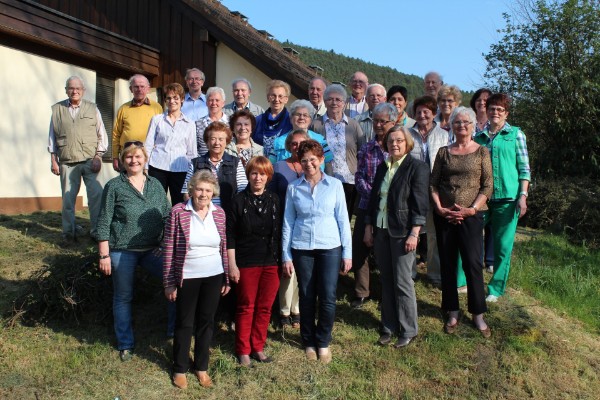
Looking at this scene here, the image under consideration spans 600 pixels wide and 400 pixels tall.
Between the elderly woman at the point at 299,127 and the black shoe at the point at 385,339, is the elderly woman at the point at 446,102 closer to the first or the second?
the elderly woman at the point at 299,127

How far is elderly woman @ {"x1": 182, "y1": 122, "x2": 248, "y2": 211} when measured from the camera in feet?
14.9

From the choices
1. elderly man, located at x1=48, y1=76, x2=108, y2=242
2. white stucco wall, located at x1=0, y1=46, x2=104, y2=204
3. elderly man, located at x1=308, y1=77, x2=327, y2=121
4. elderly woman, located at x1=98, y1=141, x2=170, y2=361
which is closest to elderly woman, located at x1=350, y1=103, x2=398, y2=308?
elderly man, located at x1=308, y1=77, x2=327, y2=121

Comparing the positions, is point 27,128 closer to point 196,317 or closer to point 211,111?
point 211,111

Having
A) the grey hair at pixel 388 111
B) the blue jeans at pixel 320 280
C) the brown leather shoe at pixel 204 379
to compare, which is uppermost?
the grey hair at pixel 388 111

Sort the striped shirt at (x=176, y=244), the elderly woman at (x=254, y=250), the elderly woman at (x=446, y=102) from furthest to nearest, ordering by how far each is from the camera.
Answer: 1. the elderly woman at (x=446, y=102)
2. the elderly woman at (x=254, y=250)
3. the striped shirt at (x=176, y=244)

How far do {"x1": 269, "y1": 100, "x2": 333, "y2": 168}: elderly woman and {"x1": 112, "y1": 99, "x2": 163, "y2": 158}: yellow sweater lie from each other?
1700mm

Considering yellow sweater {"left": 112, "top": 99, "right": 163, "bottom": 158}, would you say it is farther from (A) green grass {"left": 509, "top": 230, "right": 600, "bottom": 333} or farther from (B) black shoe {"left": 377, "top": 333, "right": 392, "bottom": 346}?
(A) green grass {"left": 509, "top": 230, "right": 600, "bottom": 333}

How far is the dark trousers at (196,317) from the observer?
13.3ft

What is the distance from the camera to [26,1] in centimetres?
828

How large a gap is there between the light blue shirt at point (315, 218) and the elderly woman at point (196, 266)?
0.57 metres

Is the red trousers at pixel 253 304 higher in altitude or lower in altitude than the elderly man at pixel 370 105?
lower

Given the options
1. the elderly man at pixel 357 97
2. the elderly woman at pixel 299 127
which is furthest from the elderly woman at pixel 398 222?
the elderly man at pixel 357 97

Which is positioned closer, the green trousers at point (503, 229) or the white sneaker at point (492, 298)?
the green trousers at point (503, 229)

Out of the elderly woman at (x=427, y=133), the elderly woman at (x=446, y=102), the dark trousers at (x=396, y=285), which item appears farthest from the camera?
the elderly woman at (x=446, y=102)
